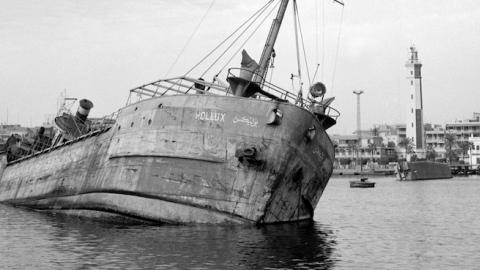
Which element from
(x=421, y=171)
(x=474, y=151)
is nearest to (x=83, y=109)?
(x=421, y=171)

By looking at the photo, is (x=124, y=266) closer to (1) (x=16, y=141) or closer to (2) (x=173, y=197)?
(2) (x=173, y=197)

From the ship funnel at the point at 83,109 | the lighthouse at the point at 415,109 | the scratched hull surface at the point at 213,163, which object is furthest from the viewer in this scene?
the lighthouse at the point at 415,109

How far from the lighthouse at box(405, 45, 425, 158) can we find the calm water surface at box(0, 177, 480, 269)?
13995 centimetres

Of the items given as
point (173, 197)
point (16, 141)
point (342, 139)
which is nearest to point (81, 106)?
point (16, 141)

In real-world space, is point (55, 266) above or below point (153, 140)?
below

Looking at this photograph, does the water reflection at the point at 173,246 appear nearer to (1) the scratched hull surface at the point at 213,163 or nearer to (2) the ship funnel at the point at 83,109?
(1) the scratched hull surface at the point at 213,163

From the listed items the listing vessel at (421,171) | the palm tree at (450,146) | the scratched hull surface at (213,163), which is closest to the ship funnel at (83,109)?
the scratched hull surface at (213,163)

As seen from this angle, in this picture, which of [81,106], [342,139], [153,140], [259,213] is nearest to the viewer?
[259,213]

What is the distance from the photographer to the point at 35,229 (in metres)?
26.2

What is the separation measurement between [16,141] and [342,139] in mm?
158670

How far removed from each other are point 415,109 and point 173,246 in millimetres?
152184

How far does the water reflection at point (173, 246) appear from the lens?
17.9 m

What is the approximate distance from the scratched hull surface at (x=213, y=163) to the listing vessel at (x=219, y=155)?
4cm

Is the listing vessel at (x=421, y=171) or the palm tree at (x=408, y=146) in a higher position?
the palm tree at (x=408, y=146)
